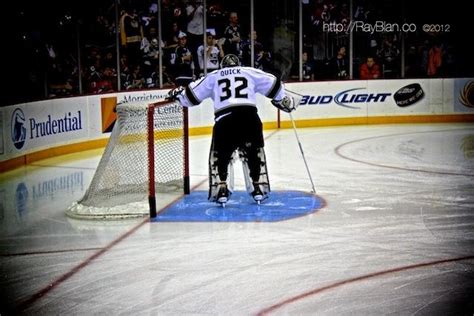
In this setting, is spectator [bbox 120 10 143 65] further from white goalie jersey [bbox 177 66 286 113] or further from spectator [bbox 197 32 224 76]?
white goalie jersey [bbox 177 66 286 113]

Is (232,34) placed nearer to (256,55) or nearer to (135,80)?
(256,55)

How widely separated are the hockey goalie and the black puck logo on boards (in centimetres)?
797

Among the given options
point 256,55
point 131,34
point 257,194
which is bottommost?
point 257,194

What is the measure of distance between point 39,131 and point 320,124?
19.1 feet

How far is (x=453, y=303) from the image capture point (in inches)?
174

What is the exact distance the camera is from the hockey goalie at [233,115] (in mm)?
7027

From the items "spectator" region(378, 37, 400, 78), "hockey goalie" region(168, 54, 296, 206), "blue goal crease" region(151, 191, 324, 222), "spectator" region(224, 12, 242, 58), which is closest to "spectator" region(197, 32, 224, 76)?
"spectator" region(224, 12, 242, 58)

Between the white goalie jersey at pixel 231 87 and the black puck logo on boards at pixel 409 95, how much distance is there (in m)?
8.09

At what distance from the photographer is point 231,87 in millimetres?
7020

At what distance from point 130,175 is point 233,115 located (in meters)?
1.28

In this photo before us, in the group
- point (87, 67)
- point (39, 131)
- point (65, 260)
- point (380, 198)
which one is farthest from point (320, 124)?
point (65, 260)

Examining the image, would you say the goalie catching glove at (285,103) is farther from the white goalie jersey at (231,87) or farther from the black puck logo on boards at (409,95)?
the black puck logo on boards at (409,95)

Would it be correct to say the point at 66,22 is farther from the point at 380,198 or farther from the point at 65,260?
the point at 65,260

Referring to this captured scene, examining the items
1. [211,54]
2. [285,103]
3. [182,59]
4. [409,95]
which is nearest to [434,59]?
[409,95]
